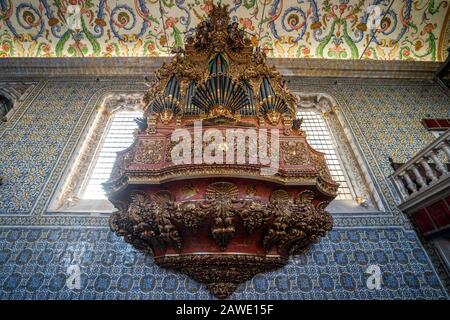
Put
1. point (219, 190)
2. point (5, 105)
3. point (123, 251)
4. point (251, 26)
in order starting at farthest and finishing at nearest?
1. point (251, 26)
2. point (5, 105)
3. point (123, 251)
4. point (219, 190)

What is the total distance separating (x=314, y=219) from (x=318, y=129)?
3.70 m

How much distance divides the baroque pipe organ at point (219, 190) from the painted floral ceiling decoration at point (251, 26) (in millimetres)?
4241

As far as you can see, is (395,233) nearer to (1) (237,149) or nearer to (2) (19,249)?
(1) (237,149)

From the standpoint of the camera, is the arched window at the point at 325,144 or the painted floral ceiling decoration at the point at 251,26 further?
the painted floral ceiling decoration at the point at 251,26

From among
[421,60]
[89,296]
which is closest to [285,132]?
[89,296]

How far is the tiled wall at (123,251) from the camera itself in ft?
11.7

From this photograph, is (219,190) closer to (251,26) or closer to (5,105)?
(251,26)

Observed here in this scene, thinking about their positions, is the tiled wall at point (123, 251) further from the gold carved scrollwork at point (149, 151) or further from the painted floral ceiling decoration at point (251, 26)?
the painted floral ceiling decoration at point (251, 26)

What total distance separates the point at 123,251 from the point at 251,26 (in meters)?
6.57

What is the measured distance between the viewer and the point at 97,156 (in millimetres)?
5410

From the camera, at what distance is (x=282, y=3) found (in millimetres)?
6727

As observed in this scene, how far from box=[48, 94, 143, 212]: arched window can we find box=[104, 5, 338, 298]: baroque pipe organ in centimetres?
98
